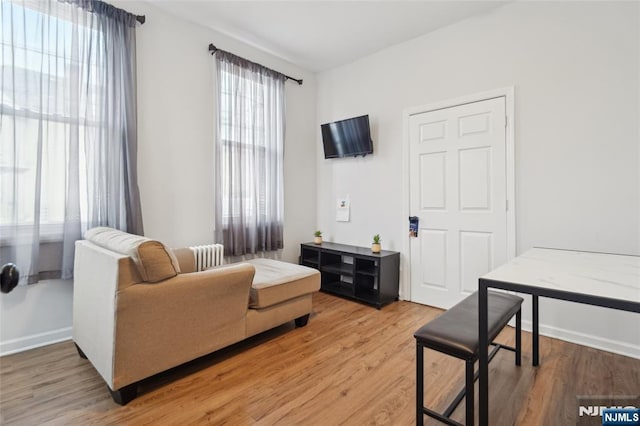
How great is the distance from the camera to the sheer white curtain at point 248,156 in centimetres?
335

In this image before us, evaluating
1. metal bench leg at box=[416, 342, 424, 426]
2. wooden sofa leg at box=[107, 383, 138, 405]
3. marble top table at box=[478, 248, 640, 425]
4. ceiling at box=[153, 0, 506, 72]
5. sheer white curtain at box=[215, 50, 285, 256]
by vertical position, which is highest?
ceiling at box=[153, 0, 506, 72]

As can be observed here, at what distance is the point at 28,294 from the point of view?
2.32 m

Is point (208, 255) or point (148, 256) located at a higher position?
point (148, 256)

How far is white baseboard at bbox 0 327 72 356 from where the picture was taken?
2230 millimetres

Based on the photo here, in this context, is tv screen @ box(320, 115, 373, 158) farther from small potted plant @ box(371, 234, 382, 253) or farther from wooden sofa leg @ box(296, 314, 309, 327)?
wooden sofa leg @ box(296, 314, 309, 327)

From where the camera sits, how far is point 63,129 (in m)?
2.38

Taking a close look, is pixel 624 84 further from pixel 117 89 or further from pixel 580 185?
pixel 117 89

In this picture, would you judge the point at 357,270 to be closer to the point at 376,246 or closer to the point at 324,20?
the point at 376,246

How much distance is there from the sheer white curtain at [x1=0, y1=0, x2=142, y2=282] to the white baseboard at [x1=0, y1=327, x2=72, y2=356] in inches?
18.3

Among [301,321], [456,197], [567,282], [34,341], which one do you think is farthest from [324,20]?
[34,341]

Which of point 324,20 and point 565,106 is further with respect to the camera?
point 324,20

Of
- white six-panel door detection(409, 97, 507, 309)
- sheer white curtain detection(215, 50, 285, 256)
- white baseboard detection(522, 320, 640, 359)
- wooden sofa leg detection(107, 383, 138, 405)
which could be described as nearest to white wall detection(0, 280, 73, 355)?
wooden sofa leg detection(107, 383, 138, 405)

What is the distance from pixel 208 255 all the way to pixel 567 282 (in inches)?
109

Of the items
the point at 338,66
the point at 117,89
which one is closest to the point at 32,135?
the point at 117,89
